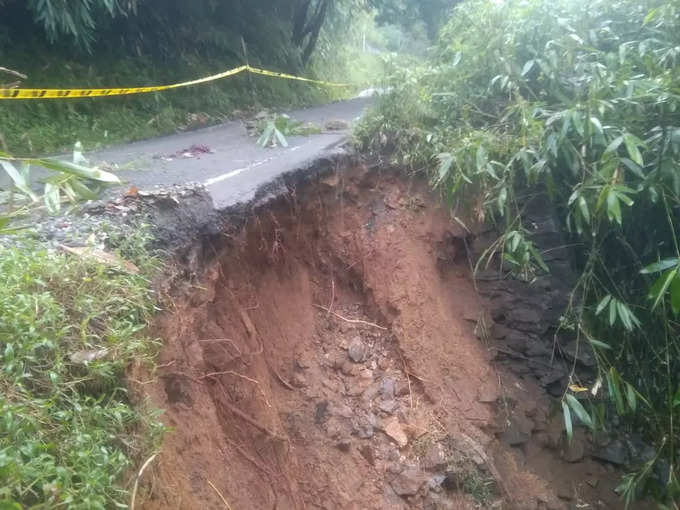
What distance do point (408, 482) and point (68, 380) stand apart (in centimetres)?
278

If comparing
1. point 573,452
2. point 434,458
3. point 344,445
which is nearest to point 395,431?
point 434,458

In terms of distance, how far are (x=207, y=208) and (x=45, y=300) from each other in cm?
156

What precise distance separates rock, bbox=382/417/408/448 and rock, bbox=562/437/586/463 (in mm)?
1473

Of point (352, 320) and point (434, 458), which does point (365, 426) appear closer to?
point (434, 458)

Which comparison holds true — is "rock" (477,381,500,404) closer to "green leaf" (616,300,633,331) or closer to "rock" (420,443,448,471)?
"rock" (420,443,448,471)

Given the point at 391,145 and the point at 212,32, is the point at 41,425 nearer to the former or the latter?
the point at 391,145

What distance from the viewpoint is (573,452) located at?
4.97 m

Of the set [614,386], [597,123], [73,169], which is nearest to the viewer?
[73,169]

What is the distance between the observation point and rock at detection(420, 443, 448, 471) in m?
4.48

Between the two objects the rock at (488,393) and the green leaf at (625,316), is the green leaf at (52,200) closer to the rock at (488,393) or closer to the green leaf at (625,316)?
the rock at (488,393)

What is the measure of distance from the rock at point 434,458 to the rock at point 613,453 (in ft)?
4.78

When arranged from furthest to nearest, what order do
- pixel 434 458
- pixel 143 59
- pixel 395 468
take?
1. pixel 143 59
2. pixel 434 458
3. pixel 395 468

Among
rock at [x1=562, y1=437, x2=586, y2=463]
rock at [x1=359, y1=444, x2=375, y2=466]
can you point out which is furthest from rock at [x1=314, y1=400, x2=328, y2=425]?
rock at [x1=562, y1=437, x2=586, y2=463]

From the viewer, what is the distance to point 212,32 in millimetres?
9711
